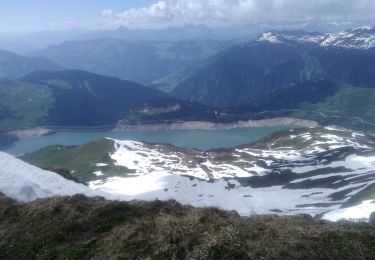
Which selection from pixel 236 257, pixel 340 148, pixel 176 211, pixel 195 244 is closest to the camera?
pixel 236 257

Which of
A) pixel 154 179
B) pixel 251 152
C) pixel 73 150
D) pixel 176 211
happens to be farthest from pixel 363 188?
pixel 73 150

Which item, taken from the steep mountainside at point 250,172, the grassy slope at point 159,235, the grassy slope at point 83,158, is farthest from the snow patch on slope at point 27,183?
the grassy slope at point 83,158

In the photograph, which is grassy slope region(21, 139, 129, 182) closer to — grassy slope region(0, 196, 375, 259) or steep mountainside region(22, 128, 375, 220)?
steep mountainside region(22, 128, 375, 220)

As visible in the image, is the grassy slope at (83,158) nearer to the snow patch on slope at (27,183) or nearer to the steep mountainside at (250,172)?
the steep mountainside at (250,172)

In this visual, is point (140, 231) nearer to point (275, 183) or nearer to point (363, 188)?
point (363, 188)

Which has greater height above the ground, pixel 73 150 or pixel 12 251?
pixel 12 251

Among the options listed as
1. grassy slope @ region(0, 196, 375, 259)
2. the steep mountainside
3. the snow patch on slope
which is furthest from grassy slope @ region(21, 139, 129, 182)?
grassy slope @ region(0, 196, 375, 259)

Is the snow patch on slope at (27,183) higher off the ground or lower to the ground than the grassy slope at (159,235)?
lower

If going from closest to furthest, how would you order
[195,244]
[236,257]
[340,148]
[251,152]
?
[236,257], [195,244], [340,148], [251,152]
